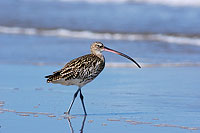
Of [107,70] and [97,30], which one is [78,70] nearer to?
[107,70]

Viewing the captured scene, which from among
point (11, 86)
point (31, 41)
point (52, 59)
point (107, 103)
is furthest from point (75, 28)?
point (107, 103)

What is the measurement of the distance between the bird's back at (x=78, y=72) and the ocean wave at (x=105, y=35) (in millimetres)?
7099

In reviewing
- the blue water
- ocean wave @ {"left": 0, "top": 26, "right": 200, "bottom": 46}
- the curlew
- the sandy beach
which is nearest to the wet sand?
the sandy beach

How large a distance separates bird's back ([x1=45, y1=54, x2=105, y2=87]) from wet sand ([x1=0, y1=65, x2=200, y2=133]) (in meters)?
0.46

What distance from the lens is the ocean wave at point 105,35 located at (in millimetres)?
15195

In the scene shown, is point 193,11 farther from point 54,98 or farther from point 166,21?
point 54,98

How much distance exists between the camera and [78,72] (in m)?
7.73

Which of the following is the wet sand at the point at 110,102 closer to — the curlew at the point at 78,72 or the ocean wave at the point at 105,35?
the curlew at the point at 78,72

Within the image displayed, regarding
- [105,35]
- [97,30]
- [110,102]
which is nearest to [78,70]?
[110,102]

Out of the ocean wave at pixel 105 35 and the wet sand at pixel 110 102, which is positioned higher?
the ocean wave at pixel 105 35

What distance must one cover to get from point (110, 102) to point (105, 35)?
832 centimetres

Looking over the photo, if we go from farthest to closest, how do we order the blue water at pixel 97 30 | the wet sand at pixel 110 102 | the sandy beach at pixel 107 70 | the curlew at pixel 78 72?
1. the blue water at pixel 97 30
2. the curlew at pixel 78 72
3. the sandy beach at pixel 107 70
4. the wet sand at pixel 110 102

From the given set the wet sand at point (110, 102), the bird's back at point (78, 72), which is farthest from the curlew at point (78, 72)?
the wet sand at point (110, 102)

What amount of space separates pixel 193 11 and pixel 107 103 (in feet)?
46.1
